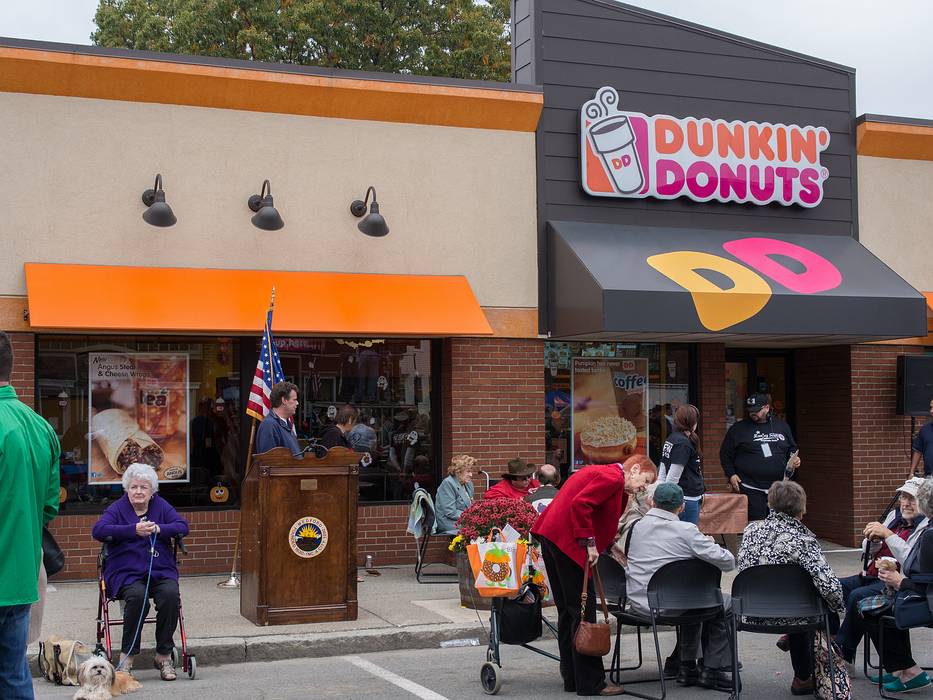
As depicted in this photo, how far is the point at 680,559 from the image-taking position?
23.8 feet

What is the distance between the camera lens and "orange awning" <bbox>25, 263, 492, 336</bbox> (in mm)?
10672

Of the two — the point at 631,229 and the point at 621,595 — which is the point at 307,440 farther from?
the point at 621,595

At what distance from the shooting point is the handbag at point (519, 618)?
7.55 meters

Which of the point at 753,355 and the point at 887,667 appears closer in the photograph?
the point at 887,667

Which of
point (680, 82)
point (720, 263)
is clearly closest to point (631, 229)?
point (720, 263)

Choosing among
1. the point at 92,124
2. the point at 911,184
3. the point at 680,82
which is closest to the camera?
the point at 92,124

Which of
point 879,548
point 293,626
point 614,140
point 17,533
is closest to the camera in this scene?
point 17,533

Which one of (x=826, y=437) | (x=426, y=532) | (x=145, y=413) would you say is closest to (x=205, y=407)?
(x=145, y=413)

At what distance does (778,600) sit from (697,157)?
24.6ft

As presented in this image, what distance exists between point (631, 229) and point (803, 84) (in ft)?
10.8

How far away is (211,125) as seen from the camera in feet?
38.5

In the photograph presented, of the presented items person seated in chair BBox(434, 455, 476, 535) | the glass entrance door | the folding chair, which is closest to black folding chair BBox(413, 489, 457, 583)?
the folding chair

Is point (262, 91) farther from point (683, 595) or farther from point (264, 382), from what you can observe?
point (683, 595)

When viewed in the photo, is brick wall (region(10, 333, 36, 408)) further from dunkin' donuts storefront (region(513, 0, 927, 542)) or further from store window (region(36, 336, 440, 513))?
dunkin' donuts storefront (region(513, 0, 927, 542))
